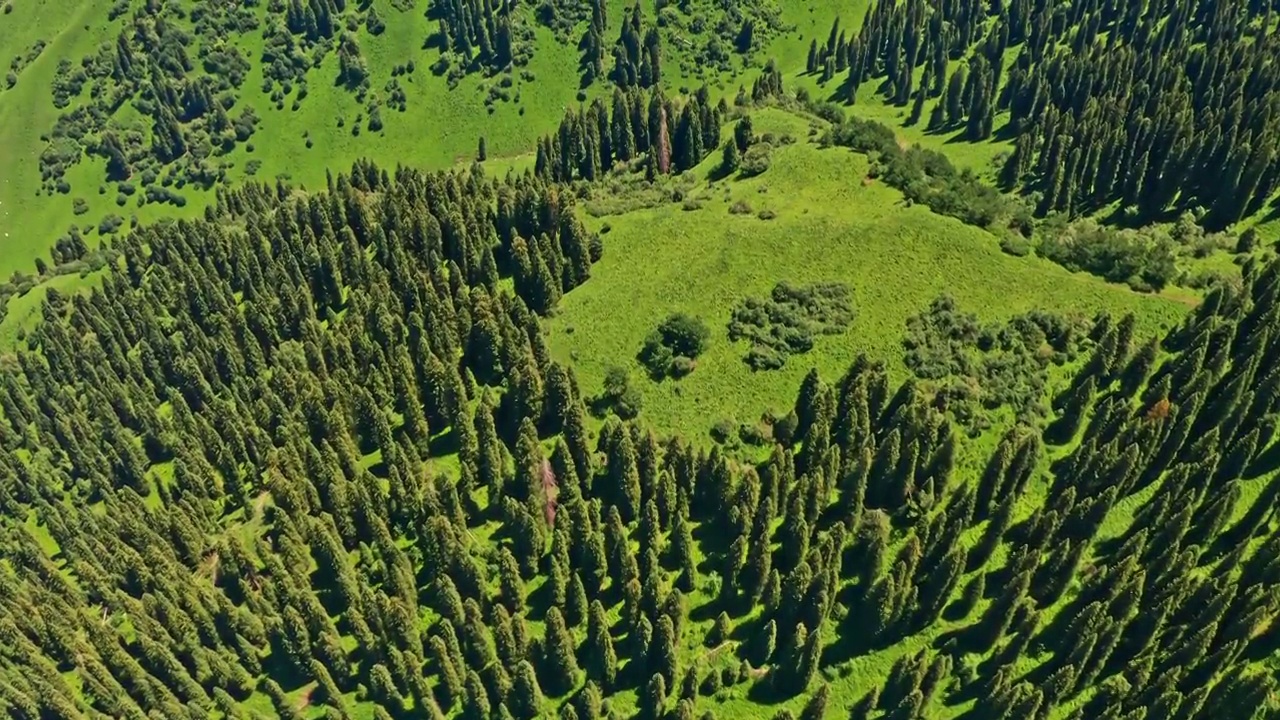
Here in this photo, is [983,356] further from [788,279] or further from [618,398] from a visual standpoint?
[618,398]

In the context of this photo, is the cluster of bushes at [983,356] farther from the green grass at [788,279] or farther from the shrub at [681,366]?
the shrub at [681,366]

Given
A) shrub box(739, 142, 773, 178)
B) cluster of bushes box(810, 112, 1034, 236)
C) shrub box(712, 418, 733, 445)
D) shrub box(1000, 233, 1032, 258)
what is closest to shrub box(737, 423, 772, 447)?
shrub box(712, 418, 733, 445)

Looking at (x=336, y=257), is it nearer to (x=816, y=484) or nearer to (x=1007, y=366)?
(x=816, y=484)

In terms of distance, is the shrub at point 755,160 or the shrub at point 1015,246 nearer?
the shrub at point 1015,246

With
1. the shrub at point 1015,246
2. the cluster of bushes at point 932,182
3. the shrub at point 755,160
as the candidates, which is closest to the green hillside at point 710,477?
the cluster of bushes at point 932,182

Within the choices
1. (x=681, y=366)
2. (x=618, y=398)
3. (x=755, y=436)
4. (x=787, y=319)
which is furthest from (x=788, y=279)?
(x=618, y=398)

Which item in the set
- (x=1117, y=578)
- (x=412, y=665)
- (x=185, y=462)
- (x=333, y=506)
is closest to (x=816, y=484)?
(x=1117, y=578)

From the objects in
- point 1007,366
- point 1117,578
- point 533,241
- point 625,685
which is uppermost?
point 533,241
